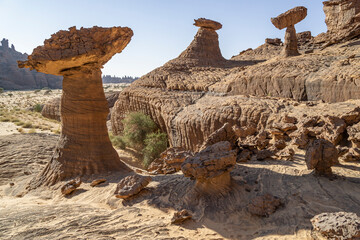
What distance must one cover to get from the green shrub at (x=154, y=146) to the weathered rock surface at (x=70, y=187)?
199 inches

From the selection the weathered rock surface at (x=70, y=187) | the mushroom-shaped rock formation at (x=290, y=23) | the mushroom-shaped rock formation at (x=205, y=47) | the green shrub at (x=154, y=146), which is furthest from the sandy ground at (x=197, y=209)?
the mushroom-shaped rock formation at (x=205, y=47)

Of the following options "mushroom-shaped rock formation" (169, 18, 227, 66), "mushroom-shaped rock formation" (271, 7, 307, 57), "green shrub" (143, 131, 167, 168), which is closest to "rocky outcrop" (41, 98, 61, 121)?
"mushroom-shaped rock formation" (169, 18, 227, 66)

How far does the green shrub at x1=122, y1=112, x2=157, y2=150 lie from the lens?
11.7 meters

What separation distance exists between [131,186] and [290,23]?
1094 centimetres

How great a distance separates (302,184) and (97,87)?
5120 mm

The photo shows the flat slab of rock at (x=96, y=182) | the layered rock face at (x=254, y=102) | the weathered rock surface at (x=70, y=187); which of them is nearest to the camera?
the weathered rock surface at (x=70, y=187)

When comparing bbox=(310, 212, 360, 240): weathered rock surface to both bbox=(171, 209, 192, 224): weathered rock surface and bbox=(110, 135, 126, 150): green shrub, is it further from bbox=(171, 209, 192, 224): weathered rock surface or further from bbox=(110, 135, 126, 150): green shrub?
bbox=(110, 135, 126, 150): green shrub

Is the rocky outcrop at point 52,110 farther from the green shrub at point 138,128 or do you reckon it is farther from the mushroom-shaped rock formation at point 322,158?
the mushroom-shaped rock formation at point 322,158

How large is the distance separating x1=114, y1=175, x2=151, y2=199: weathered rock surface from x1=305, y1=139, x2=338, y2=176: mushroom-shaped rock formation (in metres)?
2.93

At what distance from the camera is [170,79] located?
503 inches

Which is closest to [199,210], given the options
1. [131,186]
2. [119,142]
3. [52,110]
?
[131,186]

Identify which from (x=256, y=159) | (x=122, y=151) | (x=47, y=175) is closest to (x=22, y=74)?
(x=122, y=151)

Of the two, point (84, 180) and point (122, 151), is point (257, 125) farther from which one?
point (122, 151)

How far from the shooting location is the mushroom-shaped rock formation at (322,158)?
4.09 meters
